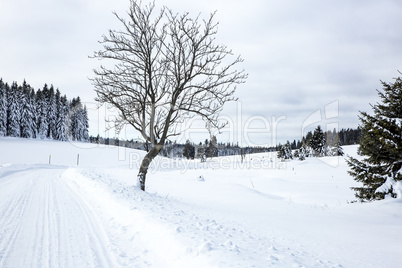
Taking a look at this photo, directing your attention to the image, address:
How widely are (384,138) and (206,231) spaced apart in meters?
10.9

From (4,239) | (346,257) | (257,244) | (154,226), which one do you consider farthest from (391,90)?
(4,239)

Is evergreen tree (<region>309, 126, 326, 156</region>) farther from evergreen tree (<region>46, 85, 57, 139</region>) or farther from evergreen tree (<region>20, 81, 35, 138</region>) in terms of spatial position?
evergreen tree (<region>20, 81, 35, 138</region>)

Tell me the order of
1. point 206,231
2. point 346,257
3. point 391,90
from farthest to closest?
point 391,90 < point 206,231 < point 346,257

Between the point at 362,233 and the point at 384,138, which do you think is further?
the point at 384,138

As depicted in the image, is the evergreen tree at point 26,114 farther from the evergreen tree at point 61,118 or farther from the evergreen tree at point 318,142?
the evergreen tree at point 318,142

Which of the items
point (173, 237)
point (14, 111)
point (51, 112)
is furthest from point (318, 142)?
point (14, 111)

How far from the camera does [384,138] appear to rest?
10.7 metres

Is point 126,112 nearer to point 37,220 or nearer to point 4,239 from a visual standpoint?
point 37,220

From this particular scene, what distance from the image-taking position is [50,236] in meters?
4.60

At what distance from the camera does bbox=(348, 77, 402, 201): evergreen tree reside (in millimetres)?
10555

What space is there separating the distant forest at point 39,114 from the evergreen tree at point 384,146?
6339cm

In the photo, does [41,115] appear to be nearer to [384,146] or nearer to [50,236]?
[50,236]

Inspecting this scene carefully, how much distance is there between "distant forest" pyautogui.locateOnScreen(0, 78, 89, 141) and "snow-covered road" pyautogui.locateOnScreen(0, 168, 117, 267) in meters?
56.3

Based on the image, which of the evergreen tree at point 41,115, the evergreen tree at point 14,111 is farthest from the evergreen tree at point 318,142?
the evergreen tree at point 14,111
